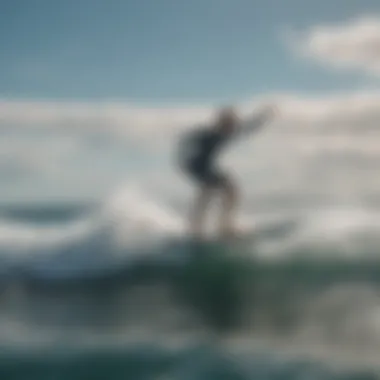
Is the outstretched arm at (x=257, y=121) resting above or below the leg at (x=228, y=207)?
above

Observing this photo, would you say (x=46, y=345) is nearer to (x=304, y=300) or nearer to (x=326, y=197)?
(x=304, y=300)

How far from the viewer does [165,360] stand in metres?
1.76

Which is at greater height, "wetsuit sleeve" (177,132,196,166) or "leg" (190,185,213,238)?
"wetsuit sleeve" (177,132,196,166)

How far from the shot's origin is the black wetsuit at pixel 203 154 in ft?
6.01

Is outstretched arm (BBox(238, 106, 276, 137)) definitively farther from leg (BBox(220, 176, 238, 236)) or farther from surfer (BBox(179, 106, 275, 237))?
leg (BBox(220, 176, 238, 236))

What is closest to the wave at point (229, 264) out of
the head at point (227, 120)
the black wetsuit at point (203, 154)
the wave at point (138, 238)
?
the wave at point (138, 238)

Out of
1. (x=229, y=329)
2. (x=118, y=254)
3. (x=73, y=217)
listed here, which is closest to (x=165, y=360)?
(x=229, y=329)

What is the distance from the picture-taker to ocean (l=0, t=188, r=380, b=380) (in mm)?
1752

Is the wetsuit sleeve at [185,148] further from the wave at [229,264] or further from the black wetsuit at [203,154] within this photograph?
the wave at [229,264]

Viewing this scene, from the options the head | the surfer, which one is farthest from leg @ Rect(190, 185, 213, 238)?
the head

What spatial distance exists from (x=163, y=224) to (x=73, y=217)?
227mm

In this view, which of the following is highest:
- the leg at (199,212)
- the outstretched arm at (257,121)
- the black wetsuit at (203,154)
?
the outstretched arm at (257,121)

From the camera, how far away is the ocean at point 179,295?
5.75 feet

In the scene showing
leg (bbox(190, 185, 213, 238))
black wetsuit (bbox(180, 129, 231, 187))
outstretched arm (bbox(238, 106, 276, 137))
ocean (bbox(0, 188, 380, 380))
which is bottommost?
ocean (bbox(0, 188, 380, 380))
